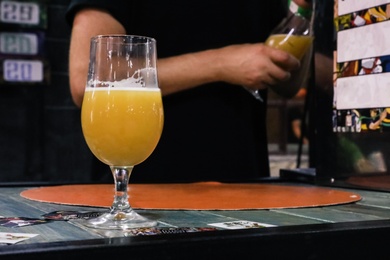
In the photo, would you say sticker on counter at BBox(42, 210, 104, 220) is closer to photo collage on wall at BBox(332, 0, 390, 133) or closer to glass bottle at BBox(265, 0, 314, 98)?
photo collage on wall at BBox(332, 0, 390, 133)

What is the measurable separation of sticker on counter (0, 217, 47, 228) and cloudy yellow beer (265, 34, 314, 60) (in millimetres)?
964

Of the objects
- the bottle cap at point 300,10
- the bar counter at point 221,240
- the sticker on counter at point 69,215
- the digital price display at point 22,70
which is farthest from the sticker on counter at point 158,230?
the digital price display at point 22,70

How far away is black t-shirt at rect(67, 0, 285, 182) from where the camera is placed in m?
1.79

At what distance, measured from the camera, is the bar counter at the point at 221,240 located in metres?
0.62

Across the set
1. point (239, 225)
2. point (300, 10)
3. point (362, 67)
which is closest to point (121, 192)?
point (239, 225)

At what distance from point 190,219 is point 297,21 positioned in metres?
0.89

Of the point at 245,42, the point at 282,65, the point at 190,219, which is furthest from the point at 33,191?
the point at 245,42

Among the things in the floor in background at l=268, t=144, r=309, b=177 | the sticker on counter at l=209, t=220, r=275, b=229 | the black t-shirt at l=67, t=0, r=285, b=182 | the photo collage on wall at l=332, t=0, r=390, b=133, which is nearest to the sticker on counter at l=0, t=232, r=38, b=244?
the sticker on counter at l=209, t=220, r=275, b=229

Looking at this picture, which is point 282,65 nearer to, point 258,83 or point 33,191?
point 258,83

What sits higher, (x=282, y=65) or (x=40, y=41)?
(x=40, y=41)

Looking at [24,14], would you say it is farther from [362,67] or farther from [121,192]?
[121,192]

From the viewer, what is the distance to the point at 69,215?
896 millimetres

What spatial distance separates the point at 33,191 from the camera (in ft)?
4.05

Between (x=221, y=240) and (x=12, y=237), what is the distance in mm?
233
